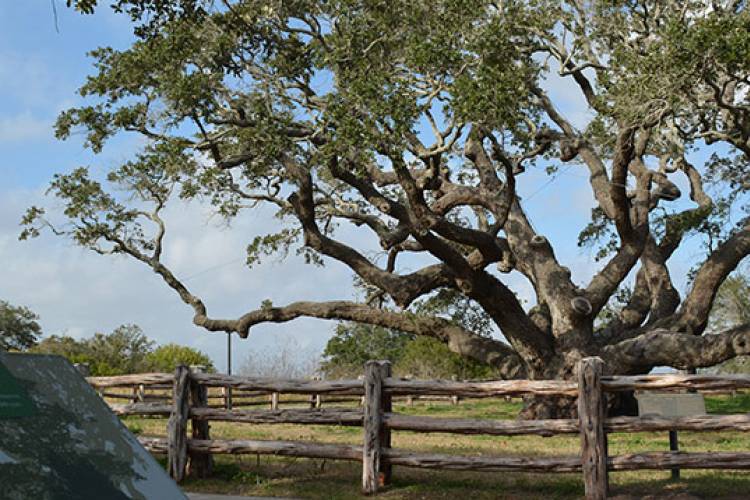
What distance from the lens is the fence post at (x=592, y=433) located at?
29.2 feet

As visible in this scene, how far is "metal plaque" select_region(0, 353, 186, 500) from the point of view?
11.5 feet

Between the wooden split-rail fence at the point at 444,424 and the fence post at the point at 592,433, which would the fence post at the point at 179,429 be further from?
the fence post at the point at 592,433

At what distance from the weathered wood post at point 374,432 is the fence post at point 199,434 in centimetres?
217

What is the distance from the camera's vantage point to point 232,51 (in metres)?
16.2

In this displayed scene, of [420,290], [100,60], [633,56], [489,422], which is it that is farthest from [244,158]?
[489,422]

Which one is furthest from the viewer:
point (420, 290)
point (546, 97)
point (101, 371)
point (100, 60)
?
point (101, 371)

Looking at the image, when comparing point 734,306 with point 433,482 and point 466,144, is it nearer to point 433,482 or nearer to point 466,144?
point 466,144

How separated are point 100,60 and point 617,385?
13.0 meters

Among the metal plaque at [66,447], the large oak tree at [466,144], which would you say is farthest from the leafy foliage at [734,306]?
the metal plaque at [66,447]

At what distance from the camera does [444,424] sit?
9617 mm

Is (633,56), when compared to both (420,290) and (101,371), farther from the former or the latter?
(101,371)

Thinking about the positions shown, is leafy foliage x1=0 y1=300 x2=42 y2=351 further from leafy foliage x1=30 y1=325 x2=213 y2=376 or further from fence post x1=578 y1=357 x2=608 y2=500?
fence post x1=578 y1=357 x2=608 y2=500

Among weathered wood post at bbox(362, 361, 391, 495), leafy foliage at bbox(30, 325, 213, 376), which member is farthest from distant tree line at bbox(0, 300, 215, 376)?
weathered wood post at bbox(362, 361, 391, 495)

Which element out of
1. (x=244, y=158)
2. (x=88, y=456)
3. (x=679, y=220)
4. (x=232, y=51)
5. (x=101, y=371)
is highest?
(x=232, y=51)
